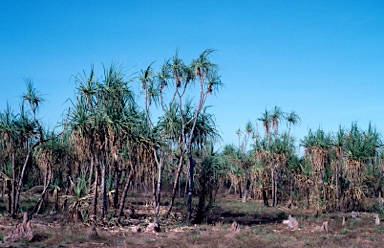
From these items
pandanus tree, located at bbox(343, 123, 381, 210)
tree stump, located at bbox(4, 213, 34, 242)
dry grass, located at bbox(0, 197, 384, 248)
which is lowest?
dry grass, located at bbox(0, 197, 384, 248)

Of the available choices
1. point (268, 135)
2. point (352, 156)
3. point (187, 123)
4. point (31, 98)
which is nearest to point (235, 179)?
point (268, 135)

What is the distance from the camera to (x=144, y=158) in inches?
637

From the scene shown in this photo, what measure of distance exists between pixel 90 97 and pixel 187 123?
409cm

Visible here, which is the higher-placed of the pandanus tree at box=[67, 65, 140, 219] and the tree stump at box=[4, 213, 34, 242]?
the pandanus tree at box=[67, 65, 140, 219]

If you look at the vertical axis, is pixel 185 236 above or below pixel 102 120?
below

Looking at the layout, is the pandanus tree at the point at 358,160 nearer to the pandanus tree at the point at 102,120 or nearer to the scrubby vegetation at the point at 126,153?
the scrubby vegetation at the point at 126,153

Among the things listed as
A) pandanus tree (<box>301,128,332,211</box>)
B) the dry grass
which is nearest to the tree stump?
the dry grass

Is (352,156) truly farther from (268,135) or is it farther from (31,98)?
(31,98)

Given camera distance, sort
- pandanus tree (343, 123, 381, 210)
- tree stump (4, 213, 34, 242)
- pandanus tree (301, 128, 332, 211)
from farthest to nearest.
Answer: pandanus tree (301, 128, 332, 211), pandanus tree (343, 123, 381, 210), tree stump (4, 213, 34, 242)

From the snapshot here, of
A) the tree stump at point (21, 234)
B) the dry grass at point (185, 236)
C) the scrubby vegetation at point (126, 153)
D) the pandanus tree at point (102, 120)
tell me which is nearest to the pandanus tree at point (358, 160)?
the scrubby vegetation at point (126, 153)

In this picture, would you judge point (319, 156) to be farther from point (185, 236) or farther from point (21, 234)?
point (21, 234)

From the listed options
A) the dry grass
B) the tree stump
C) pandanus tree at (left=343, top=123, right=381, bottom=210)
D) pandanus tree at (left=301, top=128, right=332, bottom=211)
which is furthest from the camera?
pandanus tree at (left=301, top=128, right=332, bottom=211)

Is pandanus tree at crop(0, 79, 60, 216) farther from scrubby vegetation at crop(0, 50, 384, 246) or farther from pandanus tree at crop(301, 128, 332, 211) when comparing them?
pandanus tree at crop(301, 128, 332, 211)

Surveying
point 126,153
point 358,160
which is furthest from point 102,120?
point 358,160
